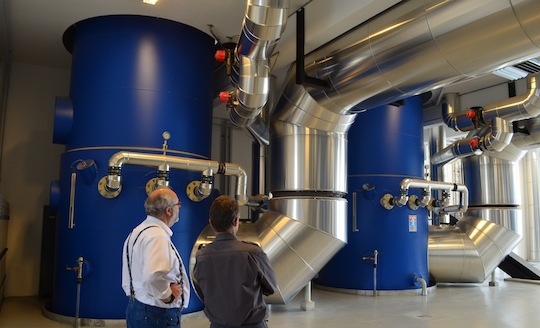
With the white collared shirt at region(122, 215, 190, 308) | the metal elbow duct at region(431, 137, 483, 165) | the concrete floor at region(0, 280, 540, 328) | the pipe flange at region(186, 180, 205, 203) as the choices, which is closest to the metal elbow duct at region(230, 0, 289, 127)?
the pipe flange at region(186, 180, 205, 203)

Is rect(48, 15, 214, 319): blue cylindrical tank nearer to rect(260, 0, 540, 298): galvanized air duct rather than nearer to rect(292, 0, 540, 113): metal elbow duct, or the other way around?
rect(260, 0, 540, 298): galvanized air duct

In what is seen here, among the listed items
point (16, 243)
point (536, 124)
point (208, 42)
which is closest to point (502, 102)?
point (536, 124)

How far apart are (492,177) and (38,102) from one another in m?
7.31

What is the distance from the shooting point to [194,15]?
488 cm

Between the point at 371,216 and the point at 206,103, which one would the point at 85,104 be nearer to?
the point at 206,103

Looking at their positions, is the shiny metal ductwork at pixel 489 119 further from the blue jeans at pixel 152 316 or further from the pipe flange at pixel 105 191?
the blue jeans at pixel 152 316

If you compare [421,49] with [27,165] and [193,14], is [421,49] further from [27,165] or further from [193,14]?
[27,165]

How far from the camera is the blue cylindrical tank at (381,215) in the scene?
22.4 ft

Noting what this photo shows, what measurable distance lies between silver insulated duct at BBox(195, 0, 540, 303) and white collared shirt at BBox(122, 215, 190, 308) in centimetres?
258

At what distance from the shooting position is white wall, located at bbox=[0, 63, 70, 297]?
6.12 m

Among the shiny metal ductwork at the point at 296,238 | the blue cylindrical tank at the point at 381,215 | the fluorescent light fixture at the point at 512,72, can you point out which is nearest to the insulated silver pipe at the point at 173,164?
the shiny metal ductwork at the point at 296,238

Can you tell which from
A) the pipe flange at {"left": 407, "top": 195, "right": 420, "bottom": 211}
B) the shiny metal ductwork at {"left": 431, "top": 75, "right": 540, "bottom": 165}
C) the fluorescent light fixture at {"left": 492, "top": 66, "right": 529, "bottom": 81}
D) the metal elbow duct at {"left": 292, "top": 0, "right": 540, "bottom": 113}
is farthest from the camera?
the pipe flange at {"left": 407, "top": 195, "right": 420, "bottom": 211}

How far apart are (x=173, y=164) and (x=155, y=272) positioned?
256 centimetres

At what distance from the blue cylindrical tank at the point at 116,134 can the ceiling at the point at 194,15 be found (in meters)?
0.19
